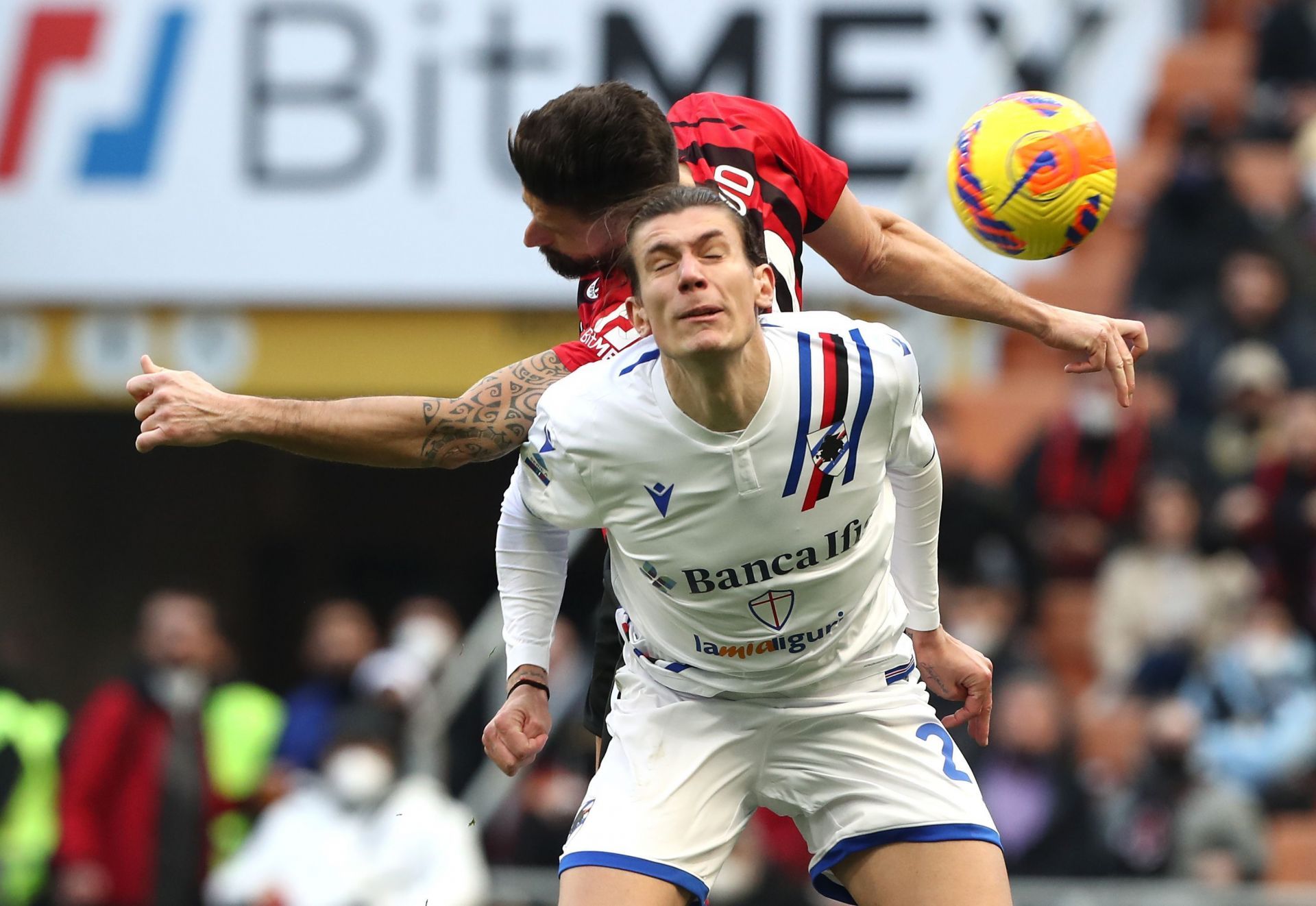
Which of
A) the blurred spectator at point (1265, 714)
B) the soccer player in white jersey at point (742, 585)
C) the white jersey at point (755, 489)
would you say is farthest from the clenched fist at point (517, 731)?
the blurred spectator at point (1265, 714)

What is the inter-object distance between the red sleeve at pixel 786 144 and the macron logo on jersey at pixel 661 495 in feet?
3.22

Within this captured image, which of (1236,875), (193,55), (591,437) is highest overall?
(193,55)

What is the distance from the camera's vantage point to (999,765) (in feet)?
32.2

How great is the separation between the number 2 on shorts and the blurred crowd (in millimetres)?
4463

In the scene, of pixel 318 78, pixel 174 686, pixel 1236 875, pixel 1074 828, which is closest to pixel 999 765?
pixel 1074 828

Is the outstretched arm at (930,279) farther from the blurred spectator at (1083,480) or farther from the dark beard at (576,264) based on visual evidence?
the blurred spectator at (1083,480)

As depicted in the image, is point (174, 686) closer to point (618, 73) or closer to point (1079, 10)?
point (618, 73)

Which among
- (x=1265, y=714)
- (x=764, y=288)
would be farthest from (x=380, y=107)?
(x=764, y=288)

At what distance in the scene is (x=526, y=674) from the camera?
5391 millimetres

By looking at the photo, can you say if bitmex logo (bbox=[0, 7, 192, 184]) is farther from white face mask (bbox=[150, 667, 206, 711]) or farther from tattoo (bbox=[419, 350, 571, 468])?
tattoo (bbox=[419, 350, 571, 468])

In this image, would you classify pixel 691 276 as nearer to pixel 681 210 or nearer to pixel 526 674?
pixel 681 210

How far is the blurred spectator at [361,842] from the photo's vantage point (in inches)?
373

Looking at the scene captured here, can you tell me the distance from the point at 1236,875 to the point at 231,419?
6.10m

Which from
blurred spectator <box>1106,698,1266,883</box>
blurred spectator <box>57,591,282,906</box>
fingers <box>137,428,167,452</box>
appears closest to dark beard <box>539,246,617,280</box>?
fingers <box>137,428,167,452</box>
